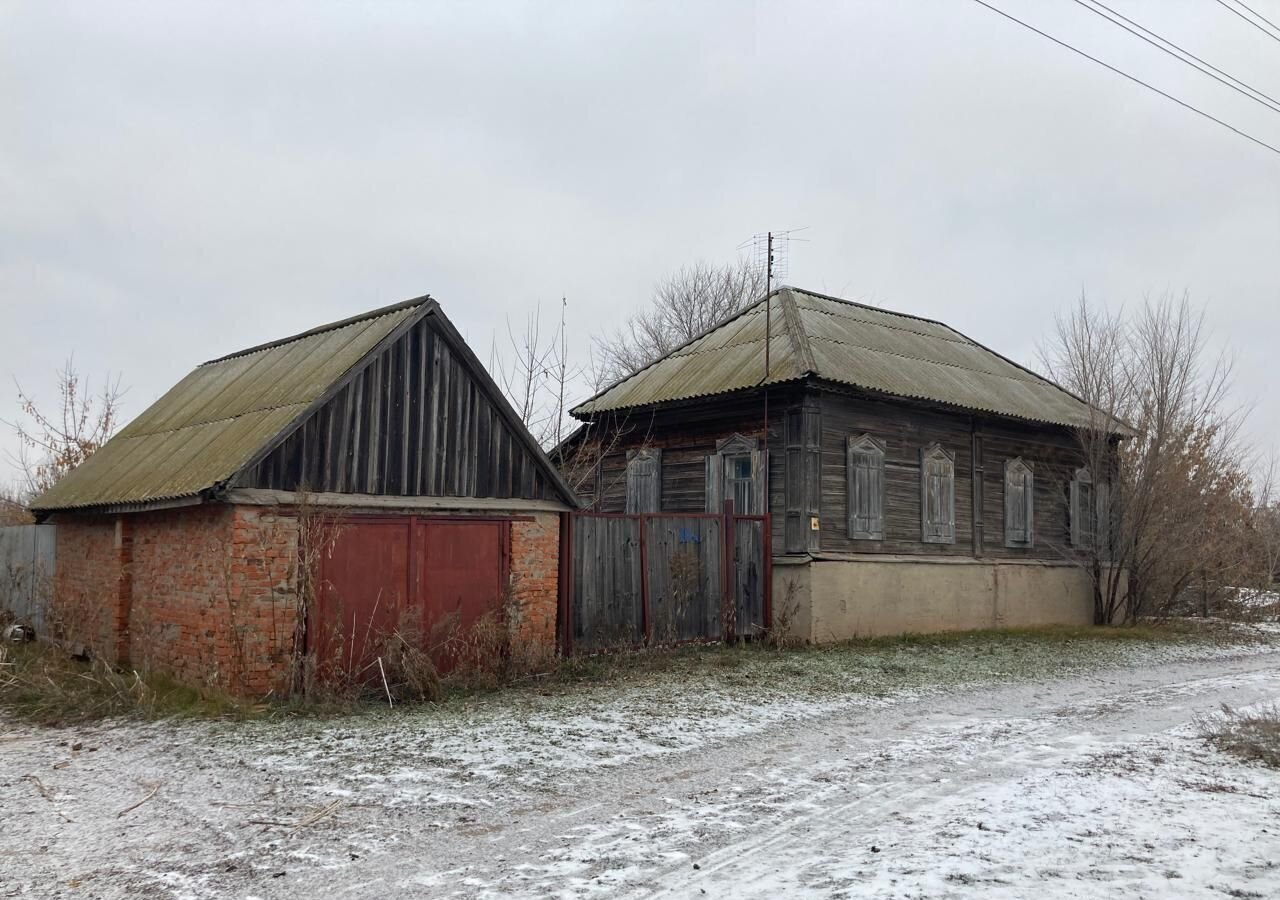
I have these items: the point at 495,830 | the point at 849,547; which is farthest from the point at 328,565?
the point at 849,547

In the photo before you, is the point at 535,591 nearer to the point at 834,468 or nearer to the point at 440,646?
the point at 440,646

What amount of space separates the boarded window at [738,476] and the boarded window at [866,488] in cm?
145

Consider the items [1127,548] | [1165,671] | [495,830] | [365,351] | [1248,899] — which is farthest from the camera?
[1127,548]

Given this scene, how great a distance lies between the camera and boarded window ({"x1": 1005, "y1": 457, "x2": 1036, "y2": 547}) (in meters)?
20.3

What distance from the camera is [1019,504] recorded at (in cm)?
2064

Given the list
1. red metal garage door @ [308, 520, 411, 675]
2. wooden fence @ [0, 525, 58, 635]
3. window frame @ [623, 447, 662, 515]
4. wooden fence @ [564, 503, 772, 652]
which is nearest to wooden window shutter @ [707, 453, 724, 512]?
window frame @ [623, 447, 662, 515]

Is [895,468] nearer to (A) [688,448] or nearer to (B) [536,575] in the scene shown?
(A) [688,448]

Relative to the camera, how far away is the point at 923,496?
18578 mm

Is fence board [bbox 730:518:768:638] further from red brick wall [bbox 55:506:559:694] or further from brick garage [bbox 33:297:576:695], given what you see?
red brick wall [bbox 55:506:559:694]

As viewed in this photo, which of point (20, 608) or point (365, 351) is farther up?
point (365, 351)

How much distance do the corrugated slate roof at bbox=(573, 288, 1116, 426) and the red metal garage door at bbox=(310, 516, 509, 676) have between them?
635cm

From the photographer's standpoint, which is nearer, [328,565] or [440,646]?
[328,565]

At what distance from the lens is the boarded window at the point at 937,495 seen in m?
18.6

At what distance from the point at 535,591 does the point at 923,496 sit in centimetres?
850
